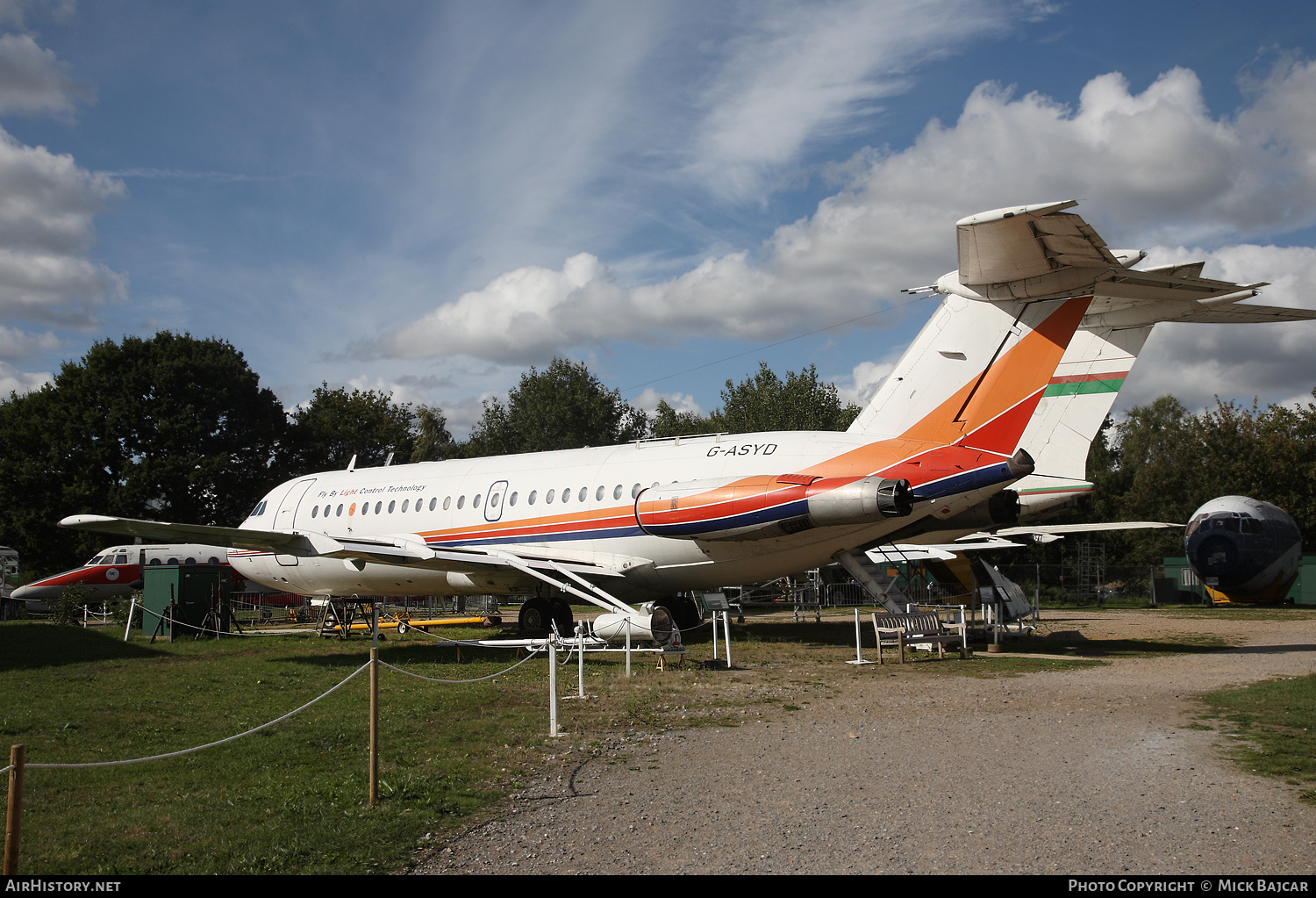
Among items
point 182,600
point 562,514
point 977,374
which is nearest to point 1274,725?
point 977,374

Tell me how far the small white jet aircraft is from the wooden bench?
4.26 feet

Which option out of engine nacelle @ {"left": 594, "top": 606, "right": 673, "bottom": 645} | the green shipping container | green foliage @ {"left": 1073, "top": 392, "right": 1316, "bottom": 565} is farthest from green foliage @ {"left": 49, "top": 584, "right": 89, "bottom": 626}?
green foliage @ {"left": 1073, "top": 392, "right": 1316, "bottom": 565}

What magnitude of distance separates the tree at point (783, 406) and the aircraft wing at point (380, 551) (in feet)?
111

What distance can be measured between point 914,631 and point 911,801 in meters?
9.58

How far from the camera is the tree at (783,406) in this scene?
168 ft

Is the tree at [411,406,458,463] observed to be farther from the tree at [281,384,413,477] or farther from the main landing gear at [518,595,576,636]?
the main landing gear at [518,595,576,636]

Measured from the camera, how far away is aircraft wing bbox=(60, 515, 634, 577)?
48.7 ft

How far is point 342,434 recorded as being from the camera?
52.3 metres

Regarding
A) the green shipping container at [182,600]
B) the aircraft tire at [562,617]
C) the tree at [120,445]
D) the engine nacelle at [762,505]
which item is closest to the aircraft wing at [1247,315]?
the engine nacelle at [762,505]

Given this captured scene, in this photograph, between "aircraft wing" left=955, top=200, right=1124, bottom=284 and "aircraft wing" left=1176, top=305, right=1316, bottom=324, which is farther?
"aircraft wing" left=1176, top=305, right=1316, bottom=324

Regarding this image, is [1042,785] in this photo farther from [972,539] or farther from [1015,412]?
[972,539]

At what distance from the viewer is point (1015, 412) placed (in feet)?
45.8

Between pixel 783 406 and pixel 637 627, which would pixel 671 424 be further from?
pixel 637 627

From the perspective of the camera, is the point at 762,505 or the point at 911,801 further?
the point at 762,505
